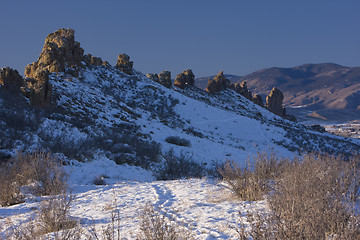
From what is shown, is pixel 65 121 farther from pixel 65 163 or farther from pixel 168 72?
pixel 168 72

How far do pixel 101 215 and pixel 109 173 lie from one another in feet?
16.3

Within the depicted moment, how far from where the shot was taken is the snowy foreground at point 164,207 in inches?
158

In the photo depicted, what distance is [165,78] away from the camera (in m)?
43.7

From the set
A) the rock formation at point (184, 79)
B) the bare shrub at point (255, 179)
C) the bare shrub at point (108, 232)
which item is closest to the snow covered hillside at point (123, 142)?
the bare shrub at point (108, 232)

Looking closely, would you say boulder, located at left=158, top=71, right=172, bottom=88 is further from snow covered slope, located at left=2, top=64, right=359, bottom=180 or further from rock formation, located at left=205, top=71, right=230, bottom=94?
rock formation, located at left=205, top=71, right=230, bottom=94

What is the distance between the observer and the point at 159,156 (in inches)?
511

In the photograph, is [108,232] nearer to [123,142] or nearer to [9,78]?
[123,142]

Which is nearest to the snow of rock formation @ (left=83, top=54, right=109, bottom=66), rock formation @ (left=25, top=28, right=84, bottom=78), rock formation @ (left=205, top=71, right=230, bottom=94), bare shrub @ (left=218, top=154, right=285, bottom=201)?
bare shrub @ (left=218, top=154, right=285, bottom=201)

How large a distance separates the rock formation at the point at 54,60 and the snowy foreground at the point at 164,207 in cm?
1064

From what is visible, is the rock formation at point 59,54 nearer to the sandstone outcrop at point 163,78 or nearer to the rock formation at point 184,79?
the sandstone outcrop at point 163,78

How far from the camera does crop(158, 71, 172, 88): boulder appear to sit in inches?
1695

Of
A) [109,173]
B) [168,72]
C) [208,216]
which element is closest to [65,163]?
[109,173]

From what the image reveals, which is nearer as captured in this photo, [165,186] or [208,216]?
[208,216]

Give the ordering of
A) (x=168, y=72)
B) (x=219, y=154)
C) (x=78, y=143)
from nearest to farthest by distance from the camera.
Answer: (x=78, y=143), (x=219, y=154), (x=168, y=72)
